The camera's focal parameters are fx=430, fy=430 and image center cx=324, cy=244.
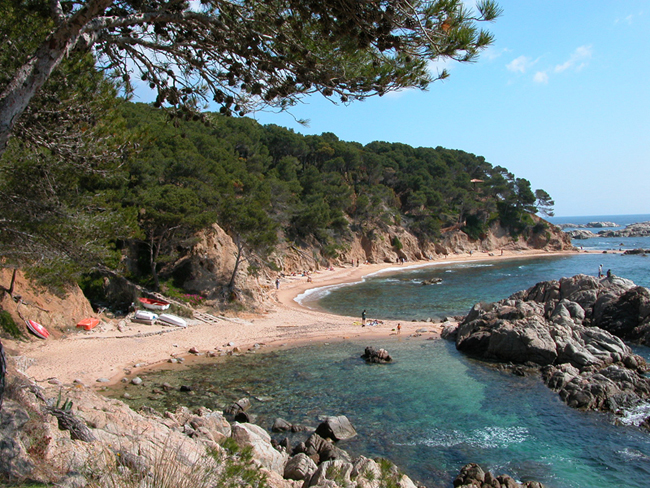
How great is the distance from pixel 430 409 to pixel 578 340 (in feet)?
30.6

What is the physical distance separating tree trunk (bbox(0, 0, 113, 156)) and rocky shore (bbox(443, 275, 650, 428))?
15.7 meters

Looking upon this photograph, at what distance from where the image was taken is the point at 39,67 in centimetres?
515

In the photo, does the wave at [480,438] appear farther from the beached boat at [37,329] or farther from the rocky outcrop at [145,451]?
the beached boat at [37,329]

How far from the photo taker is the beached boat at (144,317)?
68.0ft

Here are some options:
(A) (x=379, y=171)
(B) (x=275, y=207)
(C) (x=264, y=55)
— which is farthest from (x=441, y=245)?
(C) (x=264, y=55)

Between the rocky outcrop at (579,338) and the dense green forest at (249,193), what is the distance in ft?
45.6

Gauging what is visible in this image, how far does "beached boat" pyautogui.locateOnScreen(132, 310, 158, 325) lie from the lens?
2073cm

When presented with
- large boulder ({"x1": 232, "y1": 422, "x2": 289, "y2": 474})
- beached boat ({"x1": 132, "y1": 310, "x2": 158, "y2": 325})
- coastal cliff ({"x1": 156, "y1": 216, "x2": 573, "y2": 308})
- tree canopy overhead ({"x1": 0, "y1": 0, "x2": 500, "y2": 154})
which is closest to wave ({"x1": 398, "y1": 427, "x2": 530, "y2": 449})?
large boulder ({"x1": 232, "y1": 422, "x2": 289, "y2": 474})

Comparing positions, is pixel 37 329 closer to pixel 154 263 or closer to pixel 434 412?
pixel 154 263

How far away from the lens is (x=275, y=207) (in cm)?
4353

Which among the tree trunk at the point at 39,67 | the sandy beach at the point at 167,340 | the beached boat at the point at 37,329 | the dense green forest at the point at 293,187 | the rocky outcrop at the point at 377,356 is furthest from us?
the dense green forest at the point at 293,187

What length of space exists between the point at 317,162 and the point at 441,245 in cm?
2358

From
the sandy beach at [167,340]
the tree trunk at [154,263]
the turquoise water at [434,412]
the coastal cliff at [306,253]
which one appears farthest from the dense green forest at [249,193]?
the turquoise water at [434,412]

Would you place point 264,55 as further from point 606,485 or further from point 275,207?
point 275,207
